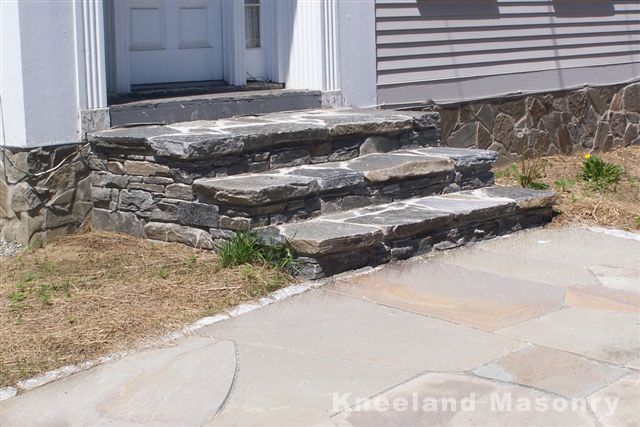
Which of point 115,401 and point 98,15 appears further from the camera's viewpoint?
point 98,15

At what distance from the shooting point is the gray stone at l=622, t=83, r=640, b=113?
11312mm

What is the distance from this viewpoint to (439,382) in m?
4.28

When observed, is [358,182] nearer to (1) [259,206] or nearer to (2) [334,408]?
(1) [259,206]

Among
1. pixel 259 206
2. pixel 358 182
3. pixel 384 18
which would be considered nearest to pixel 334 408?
pixel 259 206

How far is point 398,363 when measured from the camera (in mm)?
4512

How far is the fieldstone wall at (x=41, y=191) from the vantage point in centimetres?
643

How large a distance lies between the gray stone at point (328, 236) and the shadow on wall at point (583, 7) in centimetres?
548

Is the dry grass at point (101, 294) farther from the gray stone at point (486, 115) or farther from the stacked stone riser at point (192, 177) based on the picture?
the gray stone at point (486, 115)

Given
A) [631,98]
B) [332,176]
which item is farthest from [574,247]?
[631,98]

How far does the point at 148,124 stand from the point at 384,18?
2.72 metres

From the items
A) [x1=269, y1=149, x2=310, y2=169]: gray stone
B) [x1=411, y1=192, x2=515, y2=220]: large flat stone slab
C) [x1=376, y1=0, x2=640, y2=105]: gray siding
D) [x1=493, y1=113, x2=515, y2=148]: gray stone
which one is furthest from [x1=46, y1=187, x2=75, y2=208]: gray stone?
[x1=493, y1=113, x2=515, y2=148]: gray stone

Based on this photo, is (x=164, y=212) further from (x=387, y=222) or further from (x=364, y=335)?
(x=364, y=335)

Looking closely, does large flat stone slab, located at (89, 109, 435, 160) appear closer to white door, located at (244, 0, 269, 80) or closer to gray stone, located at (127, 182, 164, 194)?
gray stone, located at (127, 182, 164, 194)

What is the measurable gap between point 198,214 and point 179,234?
0.23 metres
